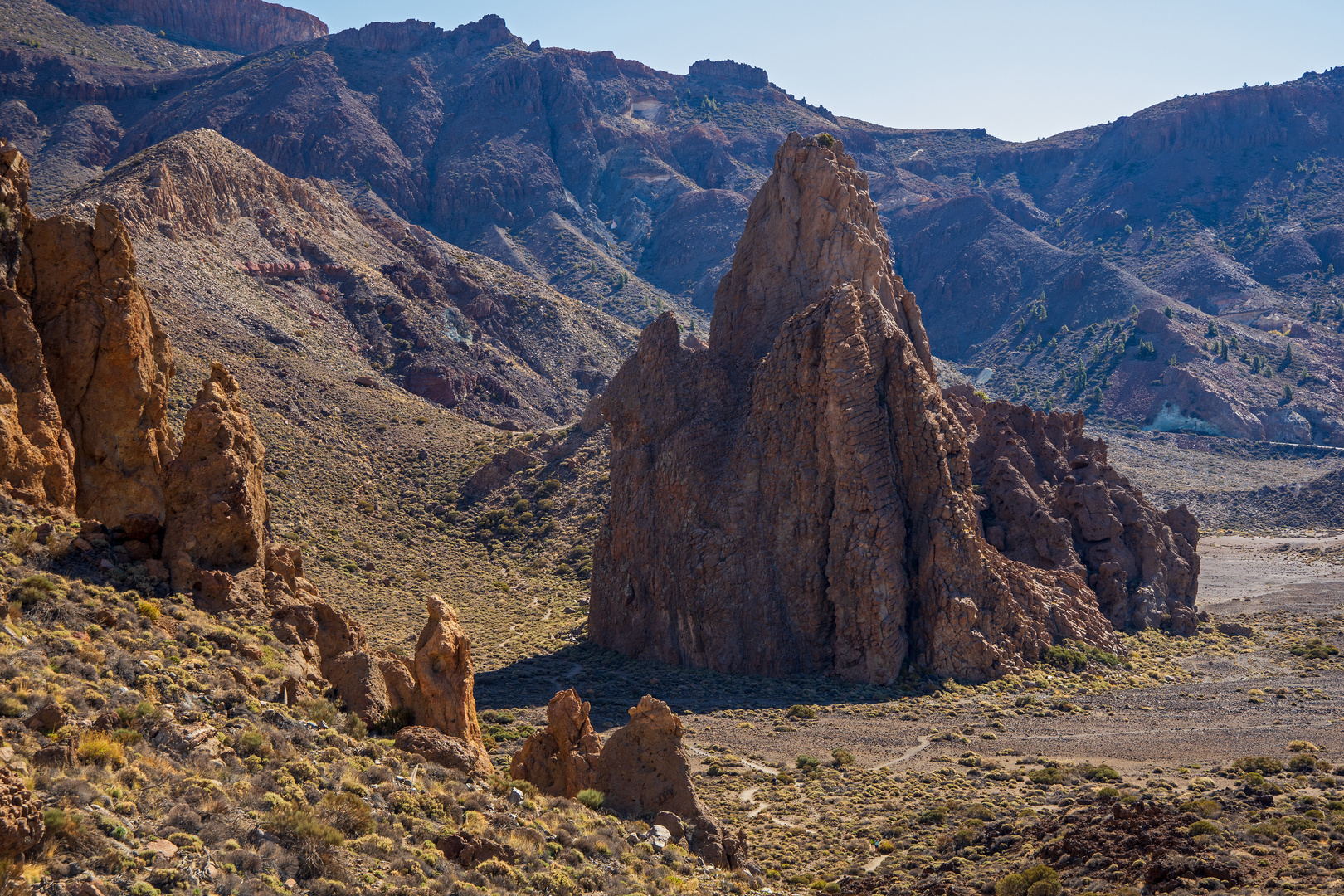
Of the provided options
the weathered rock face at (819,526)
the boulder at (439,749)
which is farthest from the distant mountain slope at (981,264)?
the boulder at (439,749)

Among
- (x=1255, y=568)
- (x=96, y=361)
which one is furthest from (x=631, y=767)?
(x=1255, y=568)

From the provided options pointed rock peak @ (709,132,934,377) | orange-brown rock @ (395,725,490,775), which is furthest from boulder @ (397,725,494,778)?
pointed rock peak @ (709,132,934,377)

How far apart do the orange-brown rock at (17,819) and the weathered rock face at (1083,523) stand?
163ft

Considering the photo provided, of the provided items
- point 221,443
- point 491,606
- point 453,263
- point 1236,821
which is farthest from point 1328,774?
point 453,263

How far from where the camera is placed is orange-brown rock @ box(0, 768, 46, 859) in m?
11.6

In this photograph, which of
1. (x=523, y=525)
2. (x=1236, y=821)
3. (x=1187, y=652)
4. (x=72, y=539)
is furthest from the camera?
(x=523, y=525)

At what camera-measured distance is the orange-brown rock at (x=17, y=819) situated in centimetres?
1161

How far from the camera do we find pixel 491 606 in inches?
2462

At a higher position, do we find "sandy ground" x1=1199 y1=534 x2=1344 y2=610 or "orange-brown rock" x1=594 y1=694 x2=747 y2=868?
"orange-brown rock" x1=594 y1=694 x2=747 y2=868

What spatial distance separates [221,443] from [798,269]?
1469 inches

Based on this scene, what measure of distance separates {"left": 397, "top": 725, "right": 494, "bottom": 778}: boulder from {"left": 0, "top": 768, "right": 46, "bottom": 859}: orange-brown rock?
9.45 metres

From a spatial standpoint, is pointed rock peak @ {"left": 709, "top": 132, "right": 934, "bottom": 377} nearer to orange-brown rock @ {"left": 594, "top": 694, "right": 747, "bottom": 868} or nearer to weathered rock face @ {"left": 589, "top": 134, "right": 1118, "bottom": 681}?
weathered rock face @ {"left": 589, "top": 134, "right": 1118, "bottom": 681}

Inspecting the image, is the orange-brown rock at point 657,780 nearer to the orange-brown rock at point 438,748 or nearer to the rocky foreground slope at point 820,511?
the orange-brown rock at point 438,748

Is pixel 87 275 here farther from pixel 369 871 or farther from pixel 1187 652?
pixel 1187 652
